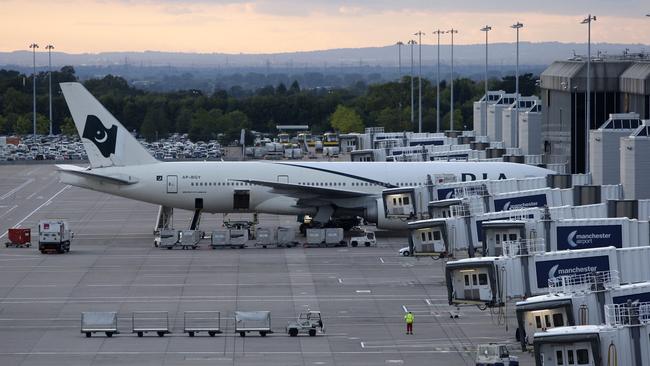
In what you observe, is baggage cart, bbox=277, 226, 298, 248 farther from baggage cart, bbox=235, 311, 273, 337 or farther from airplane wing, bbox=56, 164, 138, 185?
baggage cart, bbox=235, 311, 273, 337

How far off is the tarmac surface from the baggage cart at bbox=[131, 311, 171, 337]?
42cm

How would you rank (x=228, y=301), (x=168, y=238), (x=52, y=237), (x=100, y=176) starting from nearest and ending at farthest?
(x=228, y=301), (x=52, y=237), (x=168, y=238), (x=100, y=176)

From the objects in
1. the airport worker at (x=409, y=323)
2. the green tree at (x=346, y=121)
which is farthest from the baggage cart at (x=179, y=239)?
the green tree at (x=346, y=121)

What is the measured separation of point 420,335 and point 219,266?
817 inches

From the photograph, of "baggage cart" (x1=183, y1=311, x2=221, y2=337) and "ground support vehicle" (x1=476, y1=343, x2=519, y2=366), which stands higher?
"ground support vehicle" (x1=476, y1=343, x2=519, y2=366)

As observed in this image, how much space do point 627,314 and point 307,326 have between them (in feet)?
51.4

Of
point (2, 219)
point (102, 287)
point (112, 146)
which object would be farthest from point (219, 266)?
point (2, 219)

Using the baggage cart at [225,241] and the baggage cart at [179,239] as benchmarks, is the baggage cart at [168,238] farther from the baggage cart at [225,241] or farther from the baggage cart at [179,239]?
the baggage cart at [225,241]

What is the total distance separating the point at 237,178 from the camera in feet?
263

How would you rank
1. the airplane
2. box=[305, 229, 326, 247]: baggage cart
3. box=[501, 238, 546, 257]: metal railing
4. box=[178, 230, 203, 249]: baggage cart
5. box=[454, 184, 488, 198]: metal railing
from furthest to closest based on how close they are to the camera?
1. the airplane
2. box=[305, 229, 326, 247]: baggage cart
3. box=[178, 230, 203, 249]: baggage cart
4. box=[454, 184, 488, 198]: metal railing
5. box=[501, 238, 546, 257]: metal railing

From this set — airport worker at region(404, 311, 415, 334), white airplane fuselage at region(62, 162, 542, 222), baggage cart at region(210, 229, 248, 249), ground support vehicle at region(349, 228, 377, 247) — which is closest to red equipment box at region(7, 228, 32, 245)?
white airplane fuselage at region(62, 162, 542, 222)

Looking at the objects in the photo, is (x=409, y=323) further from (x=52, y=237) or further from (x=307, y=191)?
(x=307, y=191)

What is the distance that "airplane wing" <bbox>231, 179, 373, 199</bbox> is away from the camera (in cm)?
7919

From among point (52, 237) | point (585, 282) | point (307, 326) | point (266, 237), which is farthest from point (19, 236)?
point (585, 282)
